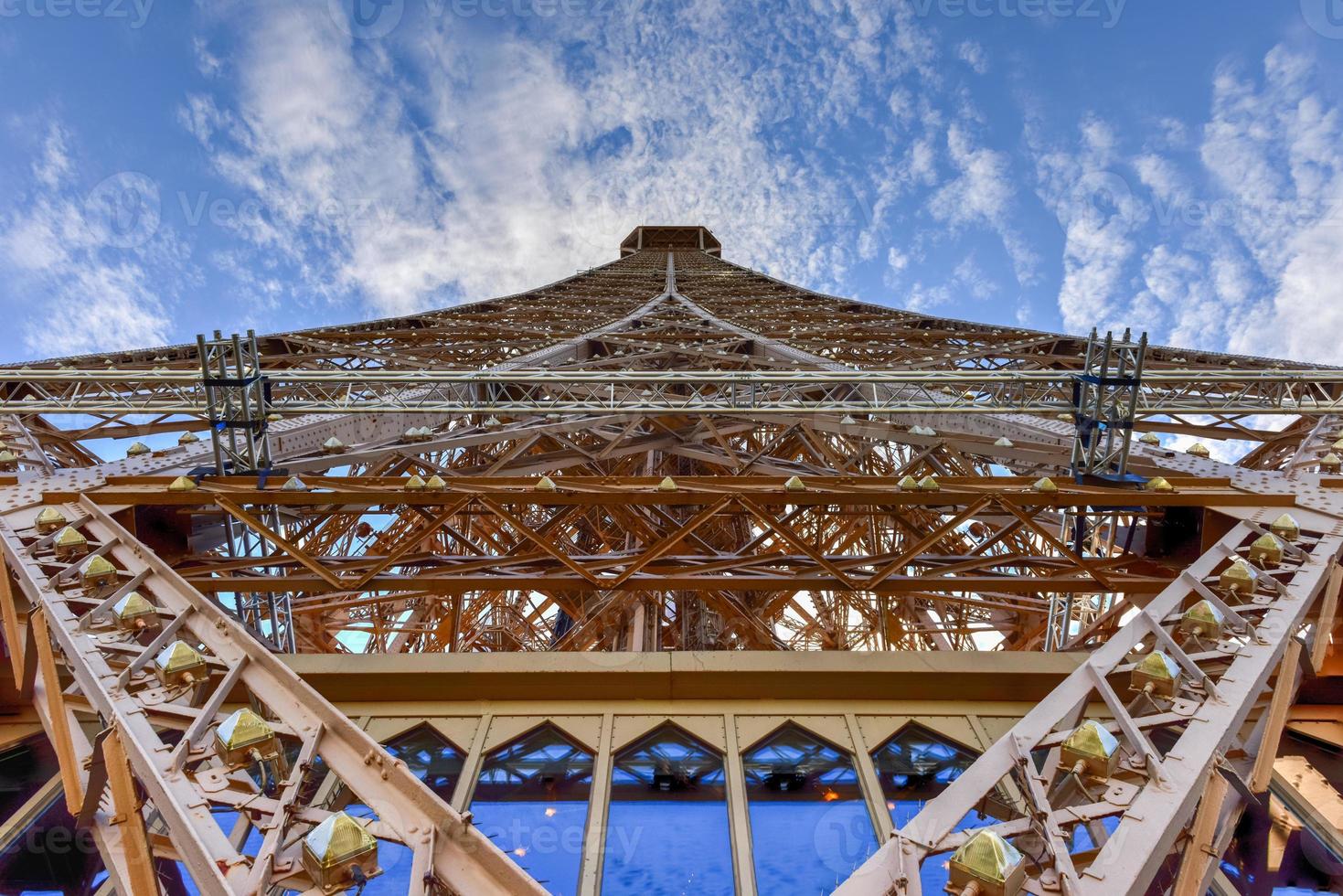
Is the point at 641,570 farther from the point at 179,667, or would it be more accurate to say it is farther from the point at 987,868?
the point at 987,868

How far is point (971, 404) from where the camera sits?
9.44 meters

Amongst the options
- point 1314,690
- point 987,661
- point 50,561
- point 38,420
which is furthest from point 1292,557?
point 38,420

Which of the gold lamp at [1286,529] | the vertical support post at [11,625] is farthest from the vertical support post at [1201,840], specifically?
the vertical support post at [11,625]

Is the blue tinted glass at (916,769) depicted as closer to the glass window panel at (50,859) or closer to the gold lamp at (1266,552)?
the gold lamp at (1266,552)

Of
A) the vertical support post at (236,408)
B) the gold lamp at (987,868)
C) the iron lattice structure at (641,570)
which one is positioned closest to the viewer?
the gold lamp at (987,868)

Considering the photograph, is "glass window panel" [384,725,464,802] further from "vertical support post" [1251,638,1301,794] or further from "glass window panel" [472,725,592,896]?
"vertical support post" [1251,638,1301,794]

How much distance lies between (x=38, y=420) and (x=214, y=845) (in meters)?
11.0

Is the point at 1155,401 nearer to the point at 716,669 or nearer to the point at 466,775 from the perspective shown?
the point at 716,669

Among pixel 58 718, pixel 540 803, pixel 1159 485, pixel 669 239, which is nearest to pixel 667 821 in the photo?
pixel 540 803

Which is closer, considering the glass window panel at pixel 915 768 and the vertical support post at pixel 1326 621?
the glass window panel at pixel 915 768

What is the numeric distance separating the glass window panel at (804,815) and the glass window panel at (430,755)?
187 centimetres

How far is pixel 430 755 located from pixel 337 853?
2655 mm

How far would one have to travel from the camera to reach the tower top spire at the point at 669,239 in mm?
66438

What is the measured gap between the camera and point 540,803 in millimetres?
4633
